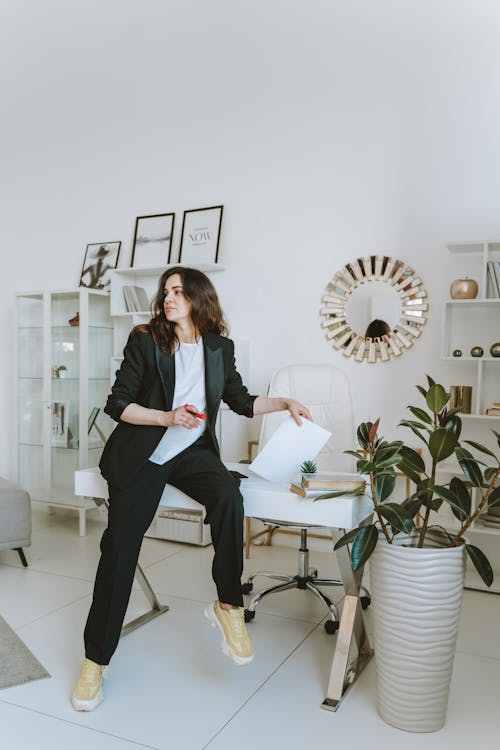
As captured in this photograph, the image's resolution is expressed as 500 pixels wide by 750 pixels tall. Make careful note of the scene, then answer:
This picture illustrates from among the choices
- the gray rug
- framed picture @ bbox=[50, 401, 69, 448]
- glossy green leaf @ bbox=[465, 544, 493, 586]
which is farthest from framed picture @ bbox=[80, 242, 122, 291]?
glossy green leaf @ bbox=[465, 544, 493, 586]

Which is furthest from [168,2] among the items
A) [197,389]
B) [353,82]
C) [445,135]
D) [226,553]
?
[226,553]

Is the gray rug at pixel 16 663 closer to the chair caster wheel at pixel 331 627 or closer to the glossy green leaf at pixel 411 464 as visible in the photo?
the chair caster wheel at pixel 331 627

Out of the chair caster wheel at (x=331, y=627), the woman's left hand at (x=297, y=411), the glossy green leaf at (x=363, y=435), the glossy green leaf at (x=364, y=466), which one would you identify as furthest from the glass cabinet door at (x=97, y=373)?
the glossy green leaf at (x=364, y=466)

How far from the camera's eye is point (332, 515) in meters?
2.10

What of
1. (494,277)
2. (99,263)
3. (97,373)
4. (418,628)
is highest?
(99,263)

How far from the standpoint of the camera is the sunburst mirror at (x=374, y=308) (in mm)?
3715

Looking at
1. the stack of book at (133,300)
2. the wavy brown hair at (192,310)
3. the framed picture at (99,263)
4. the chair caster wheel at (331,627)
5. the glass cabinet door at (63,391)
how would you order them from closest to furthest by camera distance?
the wavy brown hair at (192,310) → the chair caster wheel at (331,627) → the stack of book at (133,300) → the glass cabinet door at (63,391) → the framed picture at (99,263)

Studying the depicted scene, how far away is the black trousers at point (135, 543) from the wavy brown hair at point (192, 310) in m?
0.50

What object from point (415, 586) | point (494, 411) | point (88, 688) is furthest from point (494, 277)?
point (88, 688)

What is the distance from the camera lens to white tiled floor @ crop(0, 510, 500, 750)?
196 centimetres

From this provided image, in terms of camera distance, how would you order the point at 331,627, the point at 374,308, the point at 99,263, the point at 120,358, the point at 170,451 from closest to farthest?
1. the point at 170,451
2. the point at 331,627
3. the point at 374,308
4. the point at 120,358
5. the point at 99,263

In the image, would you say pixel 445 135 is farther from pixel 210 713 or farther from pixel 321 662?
pixel 210 713

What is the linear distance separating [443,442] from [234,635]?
0.95 metres

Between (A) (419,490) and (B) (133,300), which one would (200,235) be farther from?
(A) (419,490)
